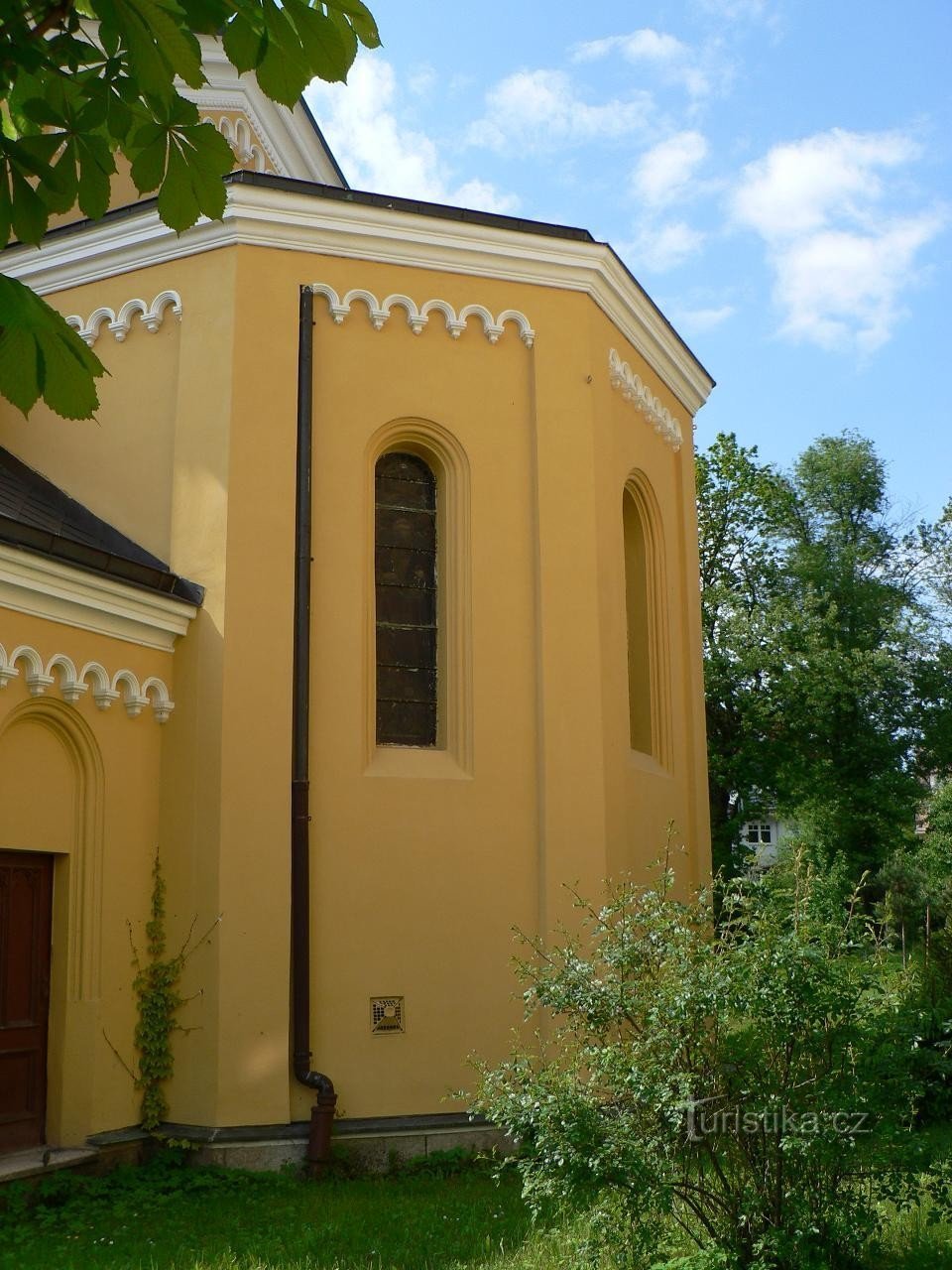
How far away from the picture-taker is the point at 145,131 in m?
3.00

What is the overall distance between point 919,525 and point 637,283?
2281 cm

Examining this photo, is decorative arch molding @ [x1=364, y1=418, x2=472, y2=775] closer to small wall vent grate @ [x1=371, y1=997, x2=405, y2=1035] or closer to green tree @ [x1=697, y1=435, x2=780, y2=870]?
small wall vent grate @ [x1=371, y1=997, x2=405, y2=1035]

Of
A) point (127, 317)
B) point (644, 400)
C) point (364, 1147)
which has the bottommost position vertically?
point (364, 1147)

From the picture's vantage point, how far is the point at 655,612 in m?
12.7

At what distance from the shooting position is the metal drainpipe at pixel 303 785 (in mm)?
9227

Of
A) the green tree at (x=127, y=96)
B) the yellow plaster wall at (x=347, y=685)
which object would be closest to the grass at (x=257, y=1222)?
the yellow plaster wall at (x=347, y=685)

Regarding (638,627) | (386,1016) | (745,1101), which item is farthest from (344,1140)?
(638,627)

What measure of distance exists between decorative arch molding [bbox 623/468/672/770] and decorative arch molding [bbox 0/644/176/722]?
4.70 metres

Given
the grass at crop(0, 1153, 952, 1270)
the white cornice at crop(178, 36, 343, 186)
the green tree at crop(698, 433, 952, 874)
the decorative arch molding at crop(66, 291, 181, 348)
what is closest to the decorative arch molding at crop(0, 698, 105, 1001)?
the grass at crop(0, 1153, 952, 1270)

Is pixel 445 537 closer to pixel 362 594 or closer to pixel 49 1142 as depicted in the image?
pixel 362 594

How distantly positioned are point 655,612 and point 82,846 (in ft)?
19.3

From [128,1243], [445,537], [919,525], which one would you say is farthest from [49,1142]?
[919,525]

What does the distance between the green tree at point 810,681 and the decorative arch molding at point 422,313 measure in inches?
626

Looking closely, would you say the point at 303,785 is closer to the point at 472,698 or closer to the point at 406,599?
the point at 472,698
